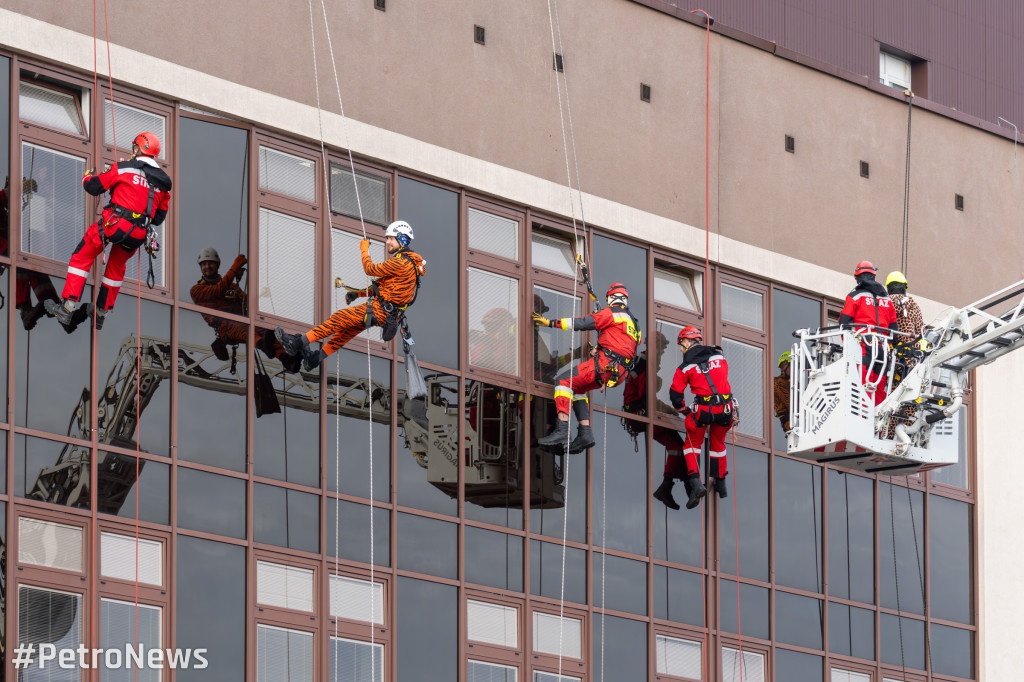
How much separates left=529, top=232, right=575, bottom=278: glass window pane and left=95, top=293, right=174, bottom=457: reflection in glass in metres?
5.53

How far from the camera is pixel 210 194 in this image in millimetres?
24859

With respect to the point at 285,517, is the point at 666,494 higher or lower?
higher

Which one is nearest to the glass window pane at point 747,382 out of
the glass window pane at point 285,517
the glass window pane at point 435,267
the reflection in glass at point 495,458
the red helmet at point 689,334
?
the red helmet at point 689,334

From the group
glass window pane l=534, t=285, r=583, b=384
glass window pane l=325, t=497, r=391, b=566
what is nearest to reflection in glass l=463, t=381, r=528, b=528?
glass window pane l=534, t=285, r=583, b=384

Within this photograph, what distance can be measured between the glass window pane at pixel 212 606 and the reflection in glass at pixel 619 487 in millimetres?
5394

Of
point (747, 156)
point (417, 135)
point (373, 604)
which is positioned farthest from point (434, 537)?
point (747, 156)

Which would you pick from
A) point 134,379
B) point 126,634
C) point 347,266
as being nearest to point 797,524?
point 347,266

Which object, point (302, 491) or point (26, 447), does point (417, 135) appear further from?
point (26, 447)

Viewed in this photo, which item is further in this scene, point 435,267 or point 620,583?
point 620,583

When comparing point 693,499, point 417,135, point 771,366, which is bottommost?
point 693,499

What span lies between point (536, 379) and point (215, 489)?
4996mm

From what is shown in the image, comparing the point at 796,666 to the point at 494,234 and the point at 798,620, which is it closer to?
the point at 798,620

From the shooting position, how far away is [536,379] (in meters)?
27.3

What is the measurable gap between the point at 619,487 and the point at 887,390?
359 cm
